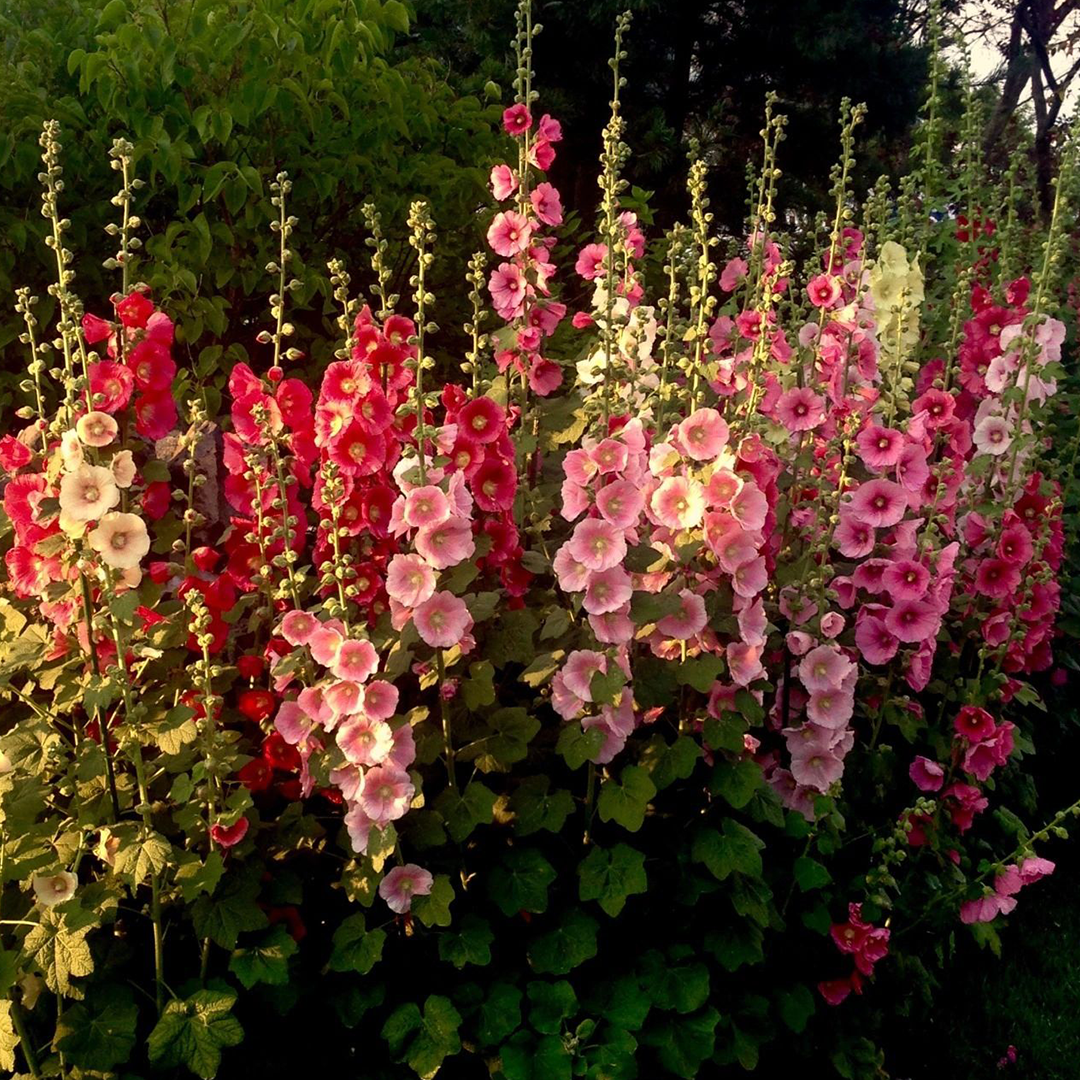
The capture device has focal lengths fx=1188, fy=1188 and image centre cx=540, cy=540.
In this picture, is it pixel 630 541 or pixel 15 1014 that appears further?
pixel 630 541

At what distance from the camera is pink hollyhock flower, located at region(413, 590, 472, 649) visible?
200 centimetres

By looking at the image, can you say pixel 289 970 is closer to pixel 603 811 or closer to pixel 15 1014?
pixel 15 1014

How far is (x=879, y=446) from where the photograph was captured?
8.70ft

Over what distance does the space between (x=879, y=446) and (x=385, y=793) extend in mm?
1368

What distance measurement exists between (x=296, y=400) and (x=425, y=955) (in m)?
1.08

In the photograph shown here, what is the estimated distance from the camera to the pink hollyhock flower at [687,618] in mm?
2172

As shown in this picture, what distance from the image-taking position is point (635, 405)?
2482mm

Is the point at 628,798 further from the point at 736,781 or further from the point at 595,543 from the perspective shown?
the point at 595,543

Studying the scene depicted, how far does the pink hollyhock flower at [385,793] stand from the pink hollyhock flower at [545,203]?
130 cm

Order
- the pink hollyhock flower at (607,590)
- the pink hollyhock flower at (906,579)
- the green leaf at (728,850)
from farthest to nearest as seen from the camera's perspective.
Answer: the pink hollyhock flower at (906,579) < the green leaf at (728,850) < the pink hollyhock flower at (607,590)

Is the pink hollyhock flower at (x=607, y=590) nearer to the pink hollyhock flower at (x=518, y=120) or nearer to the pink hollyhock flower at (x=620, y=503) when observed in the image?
the pink hollyhock flower at (x=620, y=503)

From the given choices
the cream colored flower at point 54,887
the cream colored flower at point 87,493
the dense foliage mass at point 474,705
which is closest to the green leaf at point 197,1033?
the dense foliage mass at point 474,705

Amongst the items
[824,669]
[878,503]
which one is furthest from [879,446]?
[824,669]

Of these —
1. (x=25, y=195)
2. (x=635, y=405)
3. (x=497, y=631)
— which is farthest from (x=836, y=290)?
(x=25, y=195)
